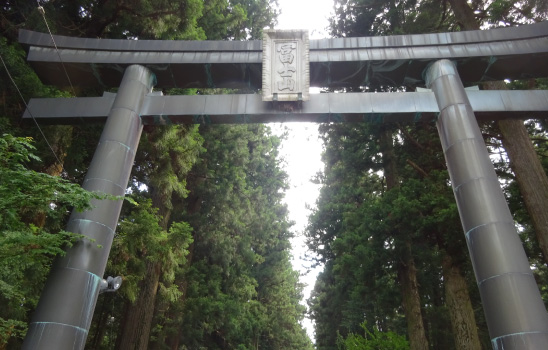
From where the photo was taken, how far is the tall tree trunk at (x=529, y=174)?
6867 mm

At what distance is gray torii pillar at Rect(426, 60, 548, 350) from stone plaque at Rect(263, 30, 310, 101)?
6.88 feet

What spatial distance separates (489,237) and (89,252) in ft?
15.7

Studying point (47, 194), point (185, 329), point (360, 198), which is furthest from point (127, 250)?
point (360, 198)

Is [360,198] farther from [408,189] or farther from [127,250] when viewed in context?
[127,250]

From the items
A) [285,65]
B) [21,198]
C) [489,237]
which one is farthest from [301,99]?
[21,198]

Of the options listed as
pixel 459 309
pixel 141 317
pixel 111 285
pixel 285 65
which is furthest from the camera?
pixel 459 309

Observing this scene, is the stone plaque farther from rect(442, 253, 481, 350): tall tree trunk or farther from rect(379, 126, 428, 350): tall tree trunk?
rect(442, 253, 481, 350): tall tree trunk

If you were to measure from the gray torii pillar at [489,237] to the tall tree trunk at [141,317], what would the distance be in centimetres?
651

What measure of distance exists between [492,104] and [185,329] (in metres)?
9.85

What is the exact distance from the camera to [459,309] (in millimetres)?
8773

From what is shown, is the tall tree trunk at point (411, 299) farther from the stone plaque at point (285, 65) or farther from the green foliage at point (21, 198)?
the green foliage at point (21, 198)

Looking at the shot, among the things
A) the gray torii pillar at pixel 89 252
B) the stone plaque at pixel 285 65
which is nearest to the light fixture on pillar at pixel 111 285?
the gray torii pillar at pixel 89 252

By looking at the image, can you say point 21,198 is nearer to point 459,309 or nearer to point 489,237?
point 489,237

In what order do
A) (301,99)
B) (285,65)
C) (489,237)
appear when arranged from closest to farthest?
(489,237)
(301,99)
(285,65)
